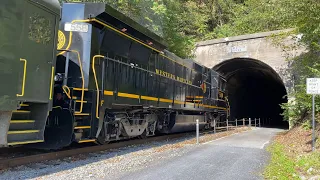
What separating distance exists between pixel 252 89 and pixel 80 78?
32115 mm

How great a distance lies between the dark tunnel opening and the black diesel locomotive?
1263 cm

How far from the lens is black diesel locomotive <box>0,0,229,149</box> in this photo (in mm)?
5012

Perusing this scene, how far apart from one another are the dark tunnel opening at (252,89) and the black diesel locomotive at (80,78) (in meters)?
12.6

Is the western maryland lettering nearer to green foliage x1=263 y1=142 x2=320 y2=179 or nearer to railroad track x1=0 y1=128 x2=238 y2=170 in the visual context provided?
railroad track x1=0 y1=128 x2=238 y2=170

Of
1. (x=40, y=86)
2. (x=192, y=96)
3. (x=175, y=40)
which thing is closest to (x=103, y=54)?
(x=40, y=86)

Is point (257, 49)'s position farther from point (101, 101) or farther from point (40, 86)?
point (40, 86)

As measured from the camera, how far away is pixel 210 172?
5840 millimetres

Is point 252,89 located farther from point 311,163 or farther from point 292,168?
point 292,168

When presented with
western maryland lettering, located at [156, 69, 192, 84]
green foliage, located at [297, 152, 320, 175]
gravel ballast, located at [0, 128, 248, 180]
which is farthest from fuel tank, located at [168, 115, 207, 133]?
green foliage, located at [297, 152, 320, 175]

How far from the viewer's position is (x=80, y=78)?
699cm

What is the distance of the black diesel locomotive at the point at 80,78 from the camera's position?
5012 mm

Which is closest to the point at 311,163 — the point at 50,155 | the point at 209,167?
the point at 209,167

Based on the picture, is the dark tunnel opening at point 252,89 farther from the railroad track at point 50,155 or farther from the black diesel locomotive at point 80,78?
the railroad track at point 50,155

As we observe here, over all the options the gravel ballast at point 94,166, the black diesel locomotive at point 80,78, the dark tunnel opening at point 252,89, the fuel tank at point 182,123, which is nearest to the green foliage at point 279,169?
the gravel ballast at point 94,166
